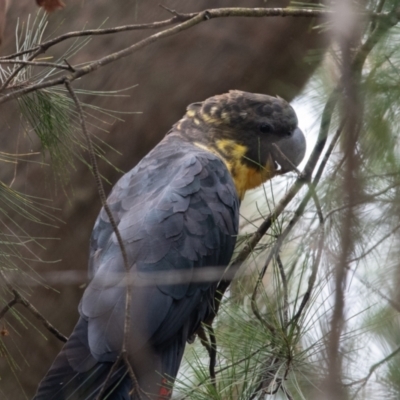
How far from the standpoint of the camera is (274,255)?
6.73 feet

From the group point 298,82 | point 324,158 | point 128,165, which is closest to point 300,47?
point 298,82

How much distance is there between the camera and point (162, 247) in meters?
2.41

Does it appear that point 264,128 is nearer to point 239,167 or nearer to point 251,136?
point 251,136

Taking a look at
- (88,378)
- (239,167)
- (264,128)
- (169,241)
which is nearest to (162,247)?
(169,241)

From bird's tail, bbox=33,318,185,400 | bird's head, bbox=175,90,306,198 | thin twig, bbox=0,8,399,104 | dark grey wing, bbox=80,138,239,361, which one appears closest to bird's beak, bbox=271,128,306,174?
bird's head, bbox=175,90,306,198

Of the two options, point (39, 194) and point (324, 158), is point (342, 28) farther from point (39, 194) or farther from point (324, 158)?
point (39, 194)

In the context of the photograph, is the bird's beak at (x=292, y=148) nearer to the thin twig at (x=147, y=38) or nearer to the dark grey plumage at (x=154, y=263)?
the dark grey plumage at (x=154, y=263)

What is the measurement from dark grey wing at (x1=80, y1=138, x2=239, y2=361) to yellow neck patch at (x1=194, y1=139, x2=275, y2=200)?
16 cm

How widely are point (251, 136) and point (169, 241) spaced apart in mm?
765

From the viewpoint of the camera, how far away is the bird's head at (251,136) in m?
2.98

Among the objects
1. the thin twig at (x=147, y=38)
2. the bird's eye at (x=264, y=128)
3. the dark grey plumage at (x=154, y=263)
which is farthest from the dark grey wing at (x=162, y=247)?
the thin twig at (x=147, y=38)

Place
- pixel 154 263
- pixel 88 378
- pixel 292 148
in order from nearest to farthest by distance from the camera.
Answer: pixel 88 378, pixel 154 263, pixel 292 148

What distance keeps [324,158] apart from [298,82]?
118 cm

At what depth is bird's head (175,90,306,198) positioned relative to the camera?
298 cm
